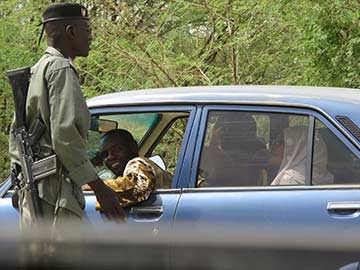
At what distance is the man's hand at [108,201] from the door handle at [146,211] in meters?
0.10

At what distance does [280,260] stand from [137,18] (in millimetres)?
8639

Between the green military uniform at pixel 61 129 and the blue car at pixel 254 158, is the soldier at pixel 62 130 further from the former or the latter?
the blue car at pixel 254 158

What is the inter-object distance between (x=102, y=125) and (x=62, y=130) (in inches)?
36.7

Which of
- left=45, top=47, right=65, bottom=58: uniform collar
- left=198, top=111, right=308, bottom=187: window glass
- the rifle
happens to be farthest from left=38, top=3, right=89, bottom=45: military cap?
left=198, top=111, right=308, bottom=187: window glass

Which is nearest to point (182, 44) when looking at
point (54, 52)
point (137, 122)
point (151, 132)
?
point (151, 132)

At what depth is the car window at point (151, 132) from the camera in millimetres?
4023

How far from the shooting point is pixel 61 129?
10.2 ft

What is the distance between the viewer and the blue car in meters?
3.30

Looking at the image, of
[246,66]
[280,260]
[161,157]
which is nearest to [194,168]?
[161,157]

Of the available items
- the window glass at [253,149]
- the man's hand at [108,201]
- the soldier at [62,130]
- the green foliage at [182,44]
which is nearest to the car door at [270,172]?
the window glass at [253,149]

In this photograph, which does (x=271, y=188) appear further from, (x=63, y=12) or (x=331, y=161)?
(x=63, y=12)

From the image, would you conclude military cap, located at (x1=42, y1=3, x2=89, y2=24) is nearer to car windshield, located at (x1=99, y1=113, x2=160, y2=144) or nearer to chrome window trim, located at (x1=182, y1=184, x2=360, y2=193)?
car windshield, located at (x1=99, y1=113, x2=160, y2=144)

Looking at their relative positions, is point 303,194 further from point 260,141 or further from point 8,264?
point 8,264

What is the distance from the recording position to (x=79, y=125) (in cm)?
318
